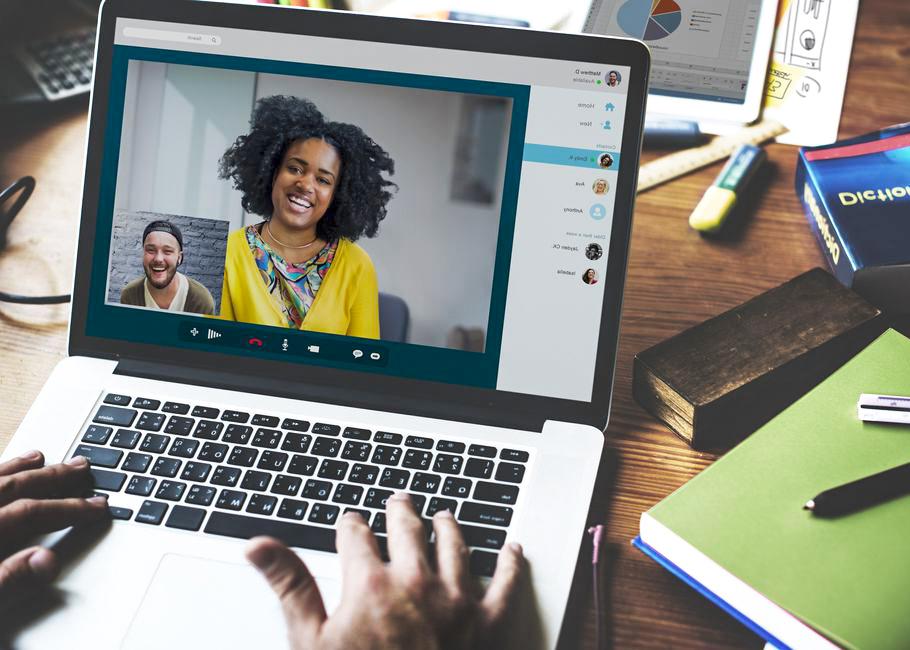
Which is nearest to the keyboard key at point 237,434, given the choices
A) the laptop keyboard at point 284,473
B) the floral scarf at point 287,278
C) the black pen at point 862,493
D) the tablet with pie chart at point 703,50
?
the laptop keyboard at point 284,473

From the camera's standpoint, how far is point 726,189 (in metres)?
0.92

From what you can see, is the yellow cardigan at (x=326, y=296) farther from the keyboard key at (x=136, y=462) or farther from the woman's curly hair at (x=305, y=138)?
the keyboard key at (x=136, y=462)

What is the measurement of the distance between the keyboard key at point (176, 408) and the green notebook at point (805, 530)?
39cm

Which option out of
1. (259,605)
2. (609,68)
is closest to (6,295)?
(259,605)

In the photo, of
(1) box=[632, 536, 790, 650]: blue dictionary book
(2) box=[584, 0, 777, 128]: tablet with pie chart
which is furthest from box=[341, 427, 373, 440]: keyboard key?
(2) box=[584, 0, 777, 128]: tablet with pie chart

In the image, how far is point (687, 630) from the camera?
0.58 m

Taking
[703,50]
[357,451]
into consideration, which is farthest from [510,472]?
[703,50]

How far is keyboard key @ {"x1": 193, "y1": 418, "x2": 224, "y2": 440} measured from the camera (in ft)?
2.20

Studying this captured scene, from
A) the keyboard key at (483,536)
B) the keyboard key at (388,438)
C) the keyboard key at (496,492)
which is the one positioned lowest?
the keyboard key at (483,536)

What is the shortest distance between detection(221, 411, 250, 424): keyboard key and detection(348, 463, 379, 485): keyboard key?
111 millimetres

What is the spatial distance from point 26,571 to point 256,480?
0.17 meters

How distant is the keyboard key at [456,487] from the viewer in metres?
0.63

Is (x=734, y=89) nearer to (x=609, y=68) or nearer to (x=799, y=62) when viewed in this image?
(x=799, y=62)

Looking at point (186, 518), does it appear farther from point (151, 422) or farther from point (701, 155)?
point (701, 155)
